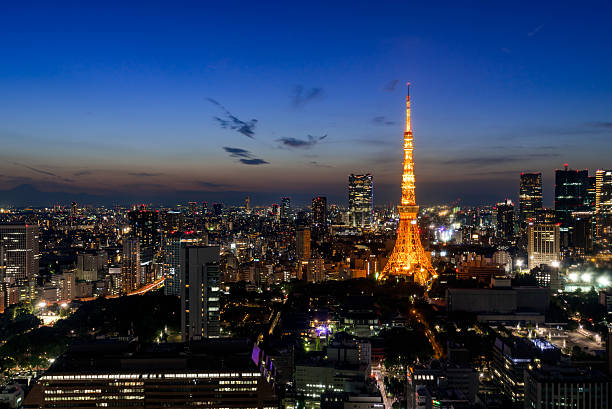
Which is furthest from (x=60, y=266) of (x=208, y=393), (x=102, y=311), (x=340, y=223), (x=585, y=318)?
(x=340, y=223)

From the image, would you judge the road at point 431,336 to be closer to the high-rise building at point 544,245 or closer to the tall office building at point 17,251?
the high-rise building at point 544,245

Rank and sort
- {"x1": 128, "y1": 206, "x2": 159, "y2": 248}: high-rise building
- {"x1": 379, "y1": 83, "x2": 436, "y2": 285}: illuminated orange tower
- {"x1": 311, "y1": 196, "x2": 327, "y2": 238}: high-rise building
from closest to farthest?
{"x1": 379, "y1": 83, "x2": 436, "y2": 285}: illuminated orange tower → {"x1": 128, "y1": 206, "x2": 159, "y2": 248}: high-rise building → {"x1": 311, "y1": 196, "x2": 327, "y2": 238}: high-rise building

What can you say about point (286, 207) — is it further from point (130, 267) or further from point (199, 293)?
point (199, 293)

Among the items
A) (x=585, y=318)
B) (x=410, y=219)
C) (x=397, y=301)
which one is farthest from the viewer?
(x=410, y=219)

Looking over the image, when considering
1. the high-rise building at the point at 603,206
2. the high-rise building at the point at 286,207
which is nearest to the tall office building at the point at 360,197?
the high-rise building at the point at 286,207

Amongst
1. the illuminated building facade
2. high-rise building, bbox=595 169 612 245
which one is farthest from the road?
high-rise building, bbox=595 169 612 245

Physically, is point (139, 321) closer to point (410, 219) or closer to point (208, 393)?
point (208, 393)

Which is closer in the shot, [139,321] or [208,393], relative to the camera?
[208,393]

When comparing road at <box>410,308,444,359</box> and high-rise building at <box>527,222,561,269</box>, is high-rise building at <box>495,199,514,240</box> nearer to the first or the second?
high-rise building at <box>527,222,561,269</box>
